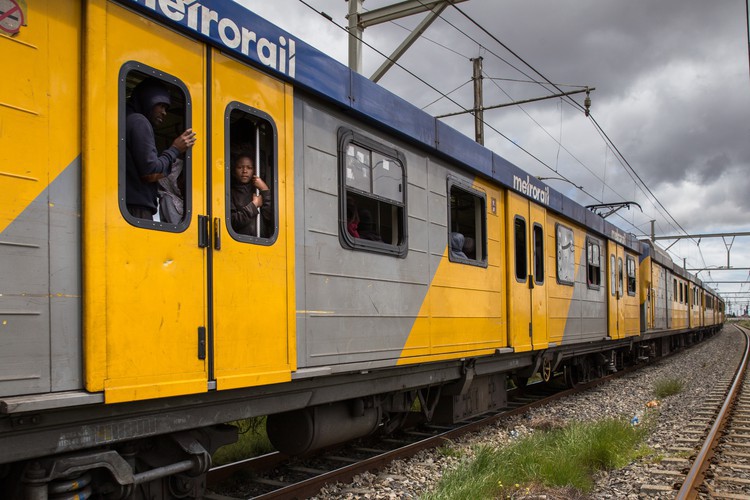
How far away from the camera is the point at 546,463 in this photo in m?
5.57

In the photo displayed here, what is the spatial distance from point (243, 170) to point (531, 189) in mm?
5968

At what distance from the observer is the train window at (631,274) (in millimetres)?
15613

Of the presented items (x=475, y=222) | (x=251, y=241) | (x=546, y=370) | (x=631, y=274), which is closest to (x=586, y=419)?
(x=546, y=370)

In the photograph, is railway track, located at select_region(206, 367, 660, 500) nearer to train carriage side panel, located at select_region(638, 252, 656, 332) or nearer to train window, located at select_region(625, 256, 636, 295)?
train window, located at select_region(625, 256, 636, 295)

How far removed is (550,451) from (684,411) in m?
4.88

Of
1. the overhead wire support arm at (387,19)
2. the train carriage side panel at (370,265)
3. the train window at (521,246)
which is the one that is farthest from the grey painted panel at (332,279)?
the overhead wire support arm at (387,19)

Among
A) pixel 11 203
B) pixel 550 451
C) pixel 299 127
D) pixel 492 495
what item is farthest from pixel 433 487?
pixel 11 203

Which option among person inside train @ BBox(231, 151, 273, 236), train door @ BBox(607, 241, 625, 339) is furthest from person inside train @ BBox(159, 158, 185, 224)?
train door @ BBox(607, 241, 625, 339)

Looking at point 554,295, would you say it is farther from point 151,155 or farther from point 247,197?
point 151,155

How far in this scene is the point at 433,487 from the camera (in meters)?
5.29

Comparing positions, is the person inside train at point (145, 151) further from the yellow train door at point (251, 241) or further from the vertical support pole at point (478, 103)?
the vertical support pole at point (478, 103)

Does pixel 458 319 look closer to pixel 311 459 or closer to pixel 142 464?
pixel 311 459

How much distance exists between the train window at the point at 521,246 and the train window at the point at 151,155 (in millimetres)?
5848

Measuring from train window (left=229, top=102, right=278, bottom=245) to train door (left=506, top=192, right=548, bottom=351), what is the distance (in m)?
4.66
